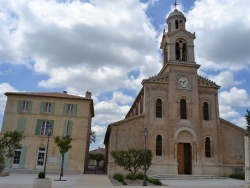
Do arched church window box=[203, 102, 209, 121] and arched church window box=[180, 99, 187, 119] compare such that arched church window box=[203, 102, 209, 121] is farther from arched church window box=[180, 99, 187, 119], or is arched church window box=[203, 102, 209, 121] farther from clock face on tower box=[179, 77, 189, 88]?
clock face on tower box=[179, 77, 189, 88]

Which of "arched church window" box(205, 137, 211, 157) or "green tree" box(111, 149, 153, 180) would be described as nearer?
"green tree" box(111, 149, 153, 180)

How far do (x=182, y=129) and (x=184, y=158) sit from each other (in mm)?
3331

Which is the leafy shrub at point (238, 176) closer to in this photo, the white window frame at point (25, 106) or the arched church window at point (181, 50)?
the arched church window at point (181, 50)

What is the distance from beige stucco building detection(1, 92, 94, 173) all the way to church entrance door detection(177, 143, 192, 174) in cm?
1064

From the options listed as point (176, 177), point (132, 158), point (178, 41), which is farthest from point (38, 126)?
point (178, 41)

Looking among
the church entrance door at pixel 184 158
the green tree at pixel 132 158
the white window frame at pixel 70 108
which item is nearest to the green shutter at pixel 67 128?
the white window frame at pixel 70 108

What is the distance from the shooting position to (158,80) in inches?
1123

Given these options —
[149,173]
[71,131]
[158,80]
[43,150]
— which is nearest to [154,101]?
[158,80]

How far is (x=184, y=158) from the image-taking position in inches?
1070

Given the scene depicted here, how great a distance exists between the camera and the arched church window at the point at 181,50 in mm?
30703

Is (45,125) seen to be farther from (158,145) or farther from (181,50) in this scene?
(181,50)

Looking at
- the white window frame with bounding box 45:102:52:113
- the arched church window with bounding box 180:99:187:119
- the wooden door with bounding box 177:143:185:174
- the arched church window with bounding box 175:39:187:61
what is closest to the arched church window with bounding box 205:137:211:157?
the wooden door with bounding box 177:143:185:174

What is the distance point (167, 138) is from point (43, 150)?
13792mm

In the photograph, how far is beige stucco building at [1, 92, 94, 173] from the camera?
1033 inches
